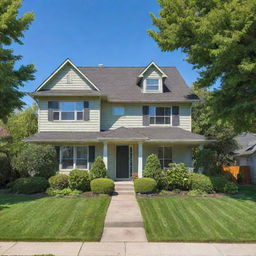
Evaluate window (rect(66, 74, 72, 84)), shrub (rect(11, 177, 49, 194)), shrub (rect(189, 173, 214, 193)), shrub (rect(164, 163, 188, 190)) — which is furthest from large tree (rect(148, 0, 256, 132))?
shrub (rect(11, 177, 49, 194))

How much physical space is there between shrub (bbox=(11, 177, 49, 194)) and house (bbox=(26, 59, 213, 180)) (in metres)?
3.15

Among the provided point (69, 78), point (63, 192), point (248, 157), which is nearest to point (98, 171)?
point (63, 192)

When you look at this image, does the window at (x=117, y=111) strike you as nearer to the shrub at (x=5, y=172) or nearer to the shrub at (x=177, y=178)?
the shrub at (x=177, y=178)

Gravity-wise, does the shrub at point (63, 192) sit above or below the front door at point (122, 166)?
below

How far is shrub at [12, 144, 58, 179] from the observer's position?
13.7 metres

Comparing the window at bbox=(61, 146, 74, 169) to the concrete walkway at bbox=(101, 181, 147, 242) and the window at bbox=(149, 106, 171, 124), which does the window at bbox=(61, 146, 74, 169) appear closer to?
the concrete walkway at bbox=(101, 181, 147, 242)

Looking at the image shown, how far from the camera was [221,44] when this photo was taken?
9289mm

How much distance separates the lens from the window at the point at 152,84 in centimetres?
1809

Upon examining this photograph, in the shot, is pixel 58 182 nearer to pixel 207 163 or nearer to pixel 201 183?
pixel 201 183

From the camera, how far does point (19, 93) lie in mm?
11672

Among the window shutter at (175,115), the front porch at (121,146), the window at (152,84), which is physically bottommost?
the front porch at (121,146)

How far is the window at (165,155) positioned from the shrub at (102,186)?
561cm

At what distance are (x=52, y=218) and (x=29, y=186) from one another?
14.6ft

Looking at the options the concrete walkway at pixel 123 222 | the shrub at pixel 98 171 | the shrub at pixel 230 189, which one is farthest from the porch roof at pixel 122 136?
the concrete walkway at pixel 123 222
